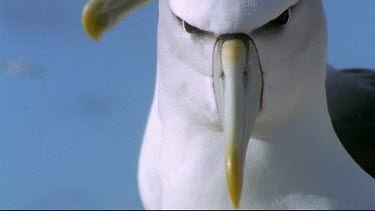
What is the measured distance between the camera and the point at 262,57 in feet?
4.62

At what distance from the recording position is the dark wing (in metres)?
1.99

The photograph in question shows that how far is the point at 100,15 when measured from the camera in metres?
1.61

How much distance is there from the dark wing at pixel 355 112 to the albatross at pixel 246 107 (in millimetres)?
306

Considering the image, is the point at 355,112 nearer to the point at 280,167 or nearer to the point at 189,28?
the point at 280,167

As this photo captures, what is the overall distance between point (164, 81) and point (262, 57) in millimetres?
190

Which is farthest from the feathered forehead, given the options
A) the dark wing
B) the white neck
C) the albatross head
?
the dark wing

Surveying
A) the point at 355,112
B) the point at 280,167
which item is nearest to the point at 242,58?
the point at 280,167

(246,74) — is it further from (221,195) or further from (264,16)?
(221,195)

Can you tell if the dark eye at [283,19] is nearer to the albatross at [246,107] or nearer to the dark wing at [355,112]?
the albatross at [246,107]

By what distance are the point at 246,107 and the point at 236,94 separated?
0.02 m

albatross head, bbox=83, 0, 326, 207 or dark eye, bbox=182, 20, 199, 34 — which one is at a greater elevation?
dark eye, bbox=182, 20, 199, 34

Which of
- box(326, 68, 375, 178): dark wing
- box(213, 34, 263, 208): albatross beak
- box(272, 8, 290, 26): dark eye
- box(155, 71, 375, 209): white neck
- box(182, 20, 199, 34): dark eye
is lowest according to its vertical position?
box(326, 68, 375, 178): dark wing

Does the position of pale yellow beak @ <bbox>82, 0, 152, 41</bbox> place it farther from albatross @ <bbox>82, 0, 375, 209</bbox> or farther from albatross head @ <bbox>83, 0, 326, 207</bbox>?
albatross head @ <bbox>83, 0, 326, 207</bbox>

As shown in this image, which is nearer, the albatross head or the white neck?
the albatross head
